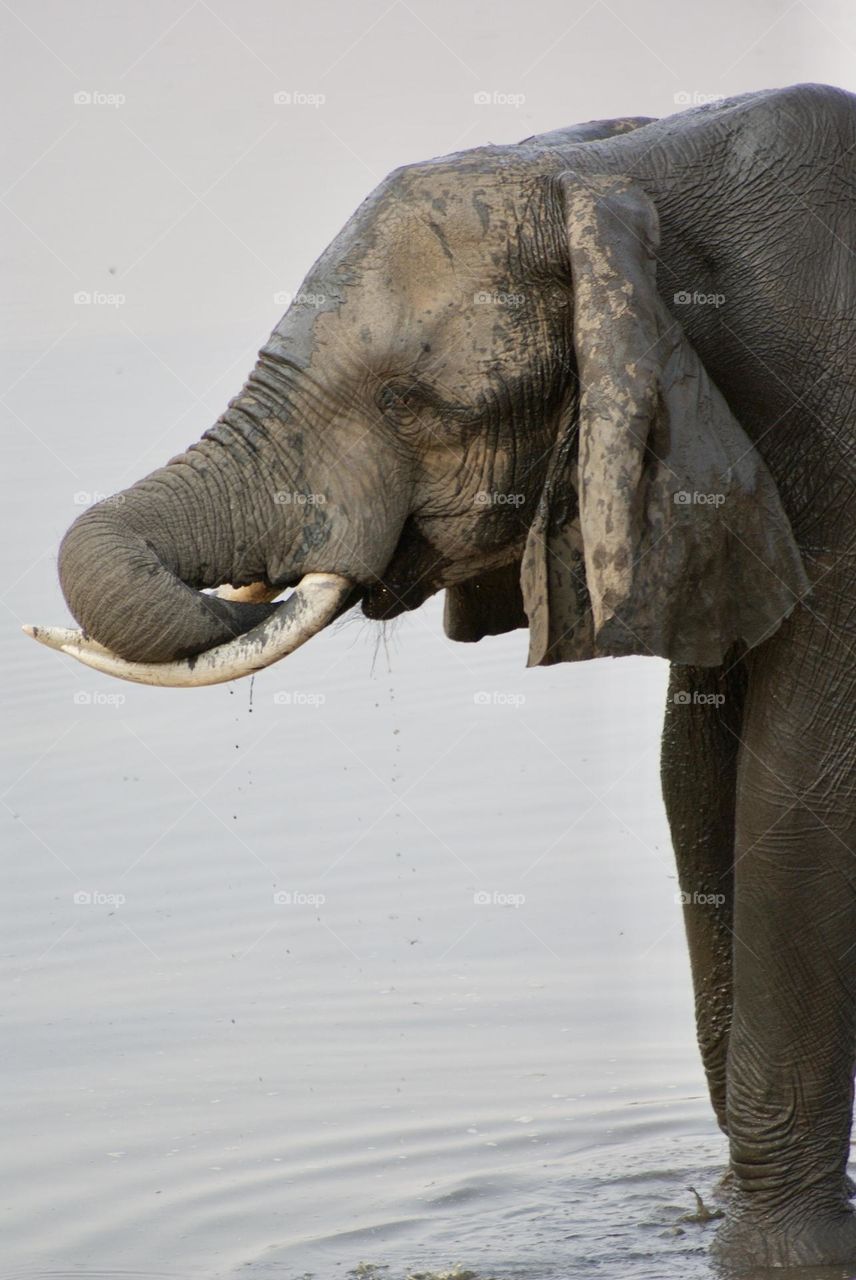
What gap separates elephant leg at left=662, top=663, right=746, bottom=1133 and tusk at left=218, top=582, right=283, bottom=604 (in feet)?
3.34

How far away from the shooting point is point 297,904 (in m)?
7.38

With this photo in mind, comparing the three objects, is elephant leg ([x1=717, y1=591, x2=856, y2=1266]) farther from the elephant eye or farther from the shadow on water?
the elephant eye

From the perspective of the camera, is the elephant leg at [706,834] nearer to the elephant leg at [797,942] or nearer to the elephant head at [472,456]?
the elephant leg at [797,942]

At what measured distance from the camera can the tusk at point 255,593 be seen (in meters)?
4.48

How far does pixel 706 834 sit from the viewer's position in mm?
5387

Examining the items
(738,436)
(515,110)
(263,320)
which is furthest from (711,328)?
(515,110)

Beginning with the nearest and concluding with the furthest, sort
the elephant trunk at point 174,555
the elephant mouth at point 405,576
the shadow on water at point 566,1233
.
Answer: the elephant trunk at point 174,555 → the elephant mouth at point 405,576 → the shadow on water at point 566,1233

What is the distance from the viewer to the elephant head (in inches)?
168

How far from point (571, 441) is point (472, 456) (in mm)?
180

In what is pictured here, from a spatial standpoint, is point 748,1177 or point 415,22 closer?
point 748,1177

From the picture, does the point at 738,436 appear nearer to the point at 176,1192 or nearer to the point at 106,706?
the point at 176,1192

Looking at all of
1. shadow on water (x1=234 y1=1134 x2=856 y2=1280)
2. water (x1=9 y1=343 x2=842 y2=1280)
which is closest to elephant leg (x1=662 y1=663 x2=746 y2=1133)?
shadow on water (x1=234 y1=1134 x2=856 y2=1280)

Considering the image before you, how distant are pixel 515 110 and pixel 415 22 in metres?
2.30

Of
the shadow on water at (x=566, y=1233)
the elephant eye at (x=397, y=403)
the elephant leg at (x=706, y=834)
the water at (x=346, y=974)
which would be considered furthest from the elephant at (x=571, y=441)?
the shadow on water at (x=566, y=1233)
